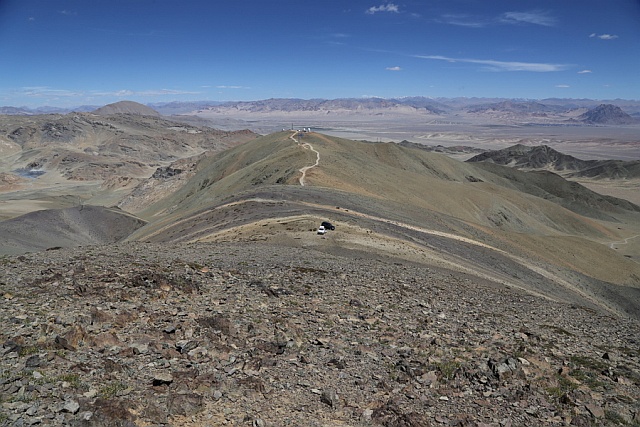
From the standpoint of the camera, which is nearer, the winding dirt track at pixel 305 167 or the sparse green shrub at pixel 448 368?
the sparse green shrub at pixel 448 368

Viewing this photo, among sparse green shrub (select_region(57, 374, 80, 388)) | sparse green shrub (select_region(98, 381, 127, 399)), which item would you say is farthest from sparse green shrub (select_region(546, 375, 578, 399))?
sparse green shrub (select_region(57, 374, 80, 388))

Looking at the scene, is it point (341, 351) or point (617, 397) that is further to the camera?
point (341, 351)

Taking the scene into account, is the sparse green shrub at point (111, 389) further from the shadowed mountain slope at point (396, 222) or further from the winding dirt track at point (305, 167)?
the winding dirt track at point (305, 167)

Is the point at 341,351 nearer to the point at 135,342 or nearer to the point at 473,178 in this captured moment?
the point at 135,342

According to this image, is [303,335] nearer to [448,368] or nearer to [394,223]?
[448,368]

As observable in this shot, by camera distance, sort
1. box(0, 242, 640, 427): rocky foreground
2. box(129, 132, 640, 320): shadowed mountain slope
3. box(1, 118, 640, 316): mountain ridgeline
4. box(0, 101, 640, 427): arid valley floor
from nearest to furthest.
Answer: box(0, 242, 640, 427): rocky foreground, box(0, 101, 640, 427): arid valley floor, box(1, 118, 640, 316): mountain ridgeline, box(129, 132, 640, 320): shadowed mountain slope

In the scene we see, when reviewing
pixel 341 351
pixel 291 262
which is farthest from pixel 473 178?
pixel 341 351

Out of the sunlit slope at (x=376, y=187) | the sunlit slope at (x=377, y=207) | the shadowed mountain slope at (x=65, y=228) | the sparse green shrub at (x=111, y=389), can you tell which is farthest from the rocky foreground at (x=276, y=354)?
the shadowed mountain slope at (x=65, y=228)

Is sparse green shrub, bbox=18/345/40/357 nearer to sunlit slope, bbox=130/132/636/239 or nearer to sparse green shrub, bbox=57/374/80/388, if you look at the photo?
sparse green shrub, bbox=57/374/80/388
